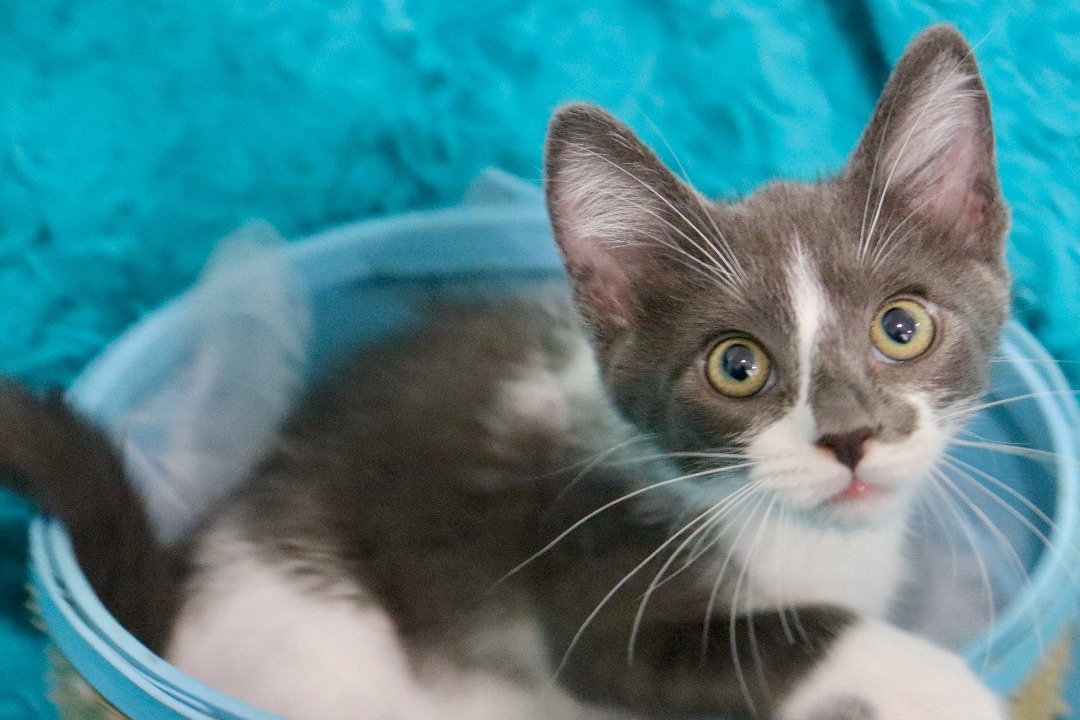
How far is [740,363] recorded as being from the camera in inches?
43.1

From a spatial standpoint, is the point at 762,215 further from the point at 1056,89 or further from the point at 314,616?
the point at 1056,89

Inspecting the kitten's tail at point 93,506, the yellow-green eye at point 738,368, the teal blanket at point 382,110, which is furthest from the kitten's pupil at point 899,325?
the kitten's tail at point 93,506

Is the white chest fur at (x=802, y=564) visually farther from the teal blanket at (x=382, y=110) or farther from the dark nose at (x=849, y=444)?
the teal blanket at (x=382, y=110)

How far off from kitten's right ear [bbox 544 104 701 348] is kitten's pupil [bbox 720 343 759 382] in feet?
0.46

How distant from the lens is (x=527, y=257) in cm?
206

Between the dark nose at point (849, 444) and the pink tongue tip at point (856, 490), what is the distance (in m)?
0.03

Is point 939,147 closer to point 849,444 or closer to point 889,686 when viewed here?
point 849,444

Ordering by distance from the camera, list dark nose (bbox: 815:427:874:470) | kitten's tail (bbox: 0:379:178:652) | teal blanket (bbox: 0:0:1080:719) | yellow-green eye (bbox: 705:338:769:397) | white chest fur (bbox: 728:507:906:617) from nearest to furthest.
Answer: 1. dark nose (bbox: 815:427:874:470)
2. yellow-green eye (bbox: 705:338:769:397)
3. white chest fur (bbox: 728:507:906:617)
4. kitten's tail (bbox: 0:379:178:652)
5. teal blanket (bbox: 0:0:1080:719)

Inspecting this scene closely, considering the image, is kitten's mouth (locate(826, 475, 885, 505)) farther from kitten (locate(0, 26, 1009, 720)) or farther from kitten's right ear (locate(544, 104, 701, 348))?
kitten's right ear (locate(544, 104, 701, 348))

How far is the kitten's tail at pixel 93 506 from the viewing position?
1.30 metres

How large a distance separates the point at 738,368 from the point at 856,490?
0.60 ft

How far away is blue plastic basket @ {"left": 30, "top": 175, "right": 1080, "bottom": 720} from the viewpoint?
1.13 m

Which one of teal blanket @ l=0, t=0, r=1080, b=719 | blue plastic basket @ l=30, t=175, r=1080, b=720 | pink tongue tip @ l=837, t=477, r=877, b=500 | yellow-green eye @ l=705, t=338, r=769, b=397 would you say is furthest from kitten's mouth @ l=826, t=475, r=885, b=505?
teal blanket @ l=0, t=0, r=1080, b=719

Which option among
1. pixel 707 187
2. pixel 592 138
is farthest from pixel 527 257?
pixel 592 138
